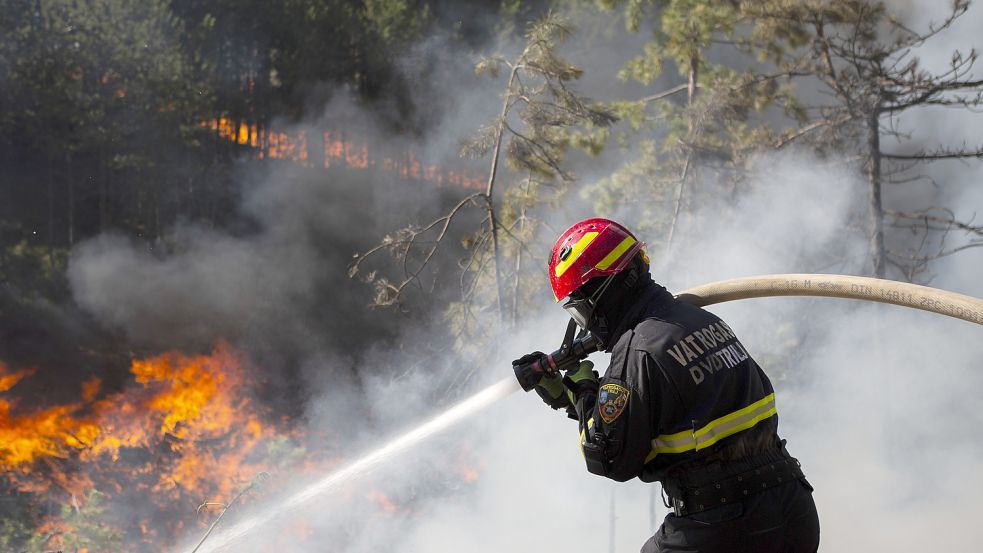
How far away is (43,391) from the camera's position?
51.8ft

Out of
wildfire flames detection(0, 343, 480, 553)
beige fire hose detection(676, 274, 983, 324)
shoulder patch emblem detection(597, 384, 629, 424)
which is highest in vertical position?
beige fire hose detection(676, 274, 983, 324)

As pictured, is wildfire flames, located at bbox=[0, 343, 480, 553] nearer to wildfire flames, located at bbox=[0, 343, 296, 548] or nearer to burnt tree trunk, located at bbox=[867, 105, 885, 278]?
wildfire flames, located at bbox=[0, 343, 296, 548]

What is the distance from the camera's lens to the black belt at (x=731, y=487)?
293 cm

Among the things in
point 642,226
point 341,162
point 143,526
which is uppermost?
point 341,162

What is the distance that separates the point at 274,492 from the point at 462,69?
13174mm

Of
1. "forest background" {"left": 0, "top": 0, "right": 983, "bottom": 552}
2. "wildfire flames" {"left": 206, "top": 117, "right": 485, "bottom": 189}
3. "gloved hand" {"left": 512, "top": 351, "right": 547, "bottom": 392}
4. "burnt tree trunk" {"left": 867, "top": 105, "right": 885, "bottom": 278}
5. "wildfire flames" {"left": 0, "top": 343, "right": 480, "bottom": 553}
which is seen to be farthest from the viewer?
"wildfire flames" {"left": 206, "top": 117, "right": 485, "bottom": 189}

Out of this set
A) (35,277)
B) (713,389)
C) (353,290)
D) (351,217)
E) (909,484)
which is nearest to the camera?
(713,389)

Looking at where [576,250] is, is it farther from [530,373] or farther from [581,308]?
[530,373]

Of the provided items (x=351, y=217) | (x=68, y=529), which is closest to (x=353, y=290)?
(x=351, y=217)

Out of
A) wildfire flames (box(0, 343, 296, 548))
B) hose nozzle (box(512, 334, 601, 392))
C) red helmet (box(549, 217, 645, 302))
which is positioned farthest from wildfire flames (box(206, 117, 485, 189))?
red helmet (box(549, 217, 645, 302))

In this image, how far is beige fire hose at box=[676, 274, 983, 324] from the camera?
10.6 ft

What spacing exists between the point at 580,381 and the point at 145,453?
1265 centimetres

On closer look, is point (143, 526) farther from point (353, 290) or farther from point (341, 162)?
point (341, 162)

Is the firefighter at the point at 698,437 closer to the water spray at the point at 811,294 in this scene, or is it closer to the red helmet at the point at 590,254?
the red helmet at the point at 590,254
